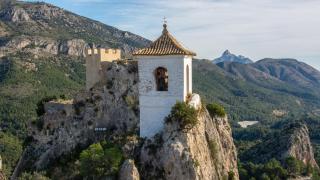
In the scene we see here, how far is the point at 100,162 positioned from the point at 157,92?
7.96 metres

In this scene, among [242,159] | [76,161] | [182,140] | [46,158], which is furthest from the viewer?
[242,159]

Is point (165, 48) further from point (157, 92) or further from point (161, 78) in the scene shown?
point (157, 92)

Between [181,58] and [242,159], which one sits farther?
[242,159]

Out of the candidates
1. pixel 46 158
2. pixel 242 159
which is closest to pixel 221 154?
pixel 46 158

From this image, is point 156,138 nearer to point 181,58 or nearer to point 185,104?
point 185,104

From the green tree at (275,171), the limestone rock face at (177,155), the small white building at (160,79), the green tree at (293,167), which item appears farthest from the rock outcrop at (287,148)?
the small white building at (160,79)

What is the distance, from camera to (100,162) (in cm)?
4359

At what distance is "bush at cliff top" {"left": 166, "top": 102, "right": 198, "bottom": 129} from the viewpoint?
4387 centimetres

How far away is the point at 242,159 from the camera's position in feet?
432

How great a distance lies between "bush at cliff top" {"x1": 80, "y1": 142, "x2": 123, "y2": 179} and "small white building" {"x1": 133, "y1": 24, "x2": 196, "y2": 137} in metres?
3.66

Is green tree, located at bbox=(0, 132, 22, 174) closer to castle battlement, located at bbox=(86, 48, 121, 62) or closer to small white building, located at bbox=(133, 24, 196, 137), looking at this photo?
castle battlement, located at bbox=(86, 48, 121, 62)

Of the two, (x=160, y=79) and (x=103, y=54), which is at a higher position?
(x=103, y=54)

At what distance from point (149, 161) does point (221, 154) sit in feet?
37.8

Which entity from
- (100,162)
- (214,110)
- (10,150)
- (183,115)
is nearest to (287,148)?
(214,110)
